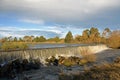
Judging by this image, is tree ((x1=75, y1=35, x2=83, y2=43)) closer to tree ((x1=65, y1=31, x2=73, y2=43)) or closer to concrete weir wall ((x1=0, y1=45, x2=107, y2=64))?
tree ((x1=65, y1=31, x2=73, y2=43))

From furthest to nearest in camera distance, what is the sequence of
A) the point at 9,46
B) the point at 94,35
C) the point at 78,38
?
the point at 78,38 → the point at 94,35 → the point at 9,46

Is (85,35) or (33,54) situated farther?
(85,35)

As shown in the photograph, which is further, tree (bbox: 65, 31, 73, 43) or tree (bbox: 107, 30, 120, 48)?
tree (bbox: 65, 31, 73, 43)

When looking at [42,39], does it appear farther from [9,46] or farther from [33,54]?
[33,54]

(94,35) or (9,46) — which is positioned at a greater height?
(94,35)

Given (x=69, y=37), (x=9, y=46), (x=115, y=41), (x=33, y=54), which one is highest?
(x=69, y=37)

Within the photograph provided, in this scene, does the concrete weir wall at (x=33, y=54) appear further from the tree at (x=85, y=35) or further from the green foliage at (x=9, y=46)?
the tree at (x=85, y=35)

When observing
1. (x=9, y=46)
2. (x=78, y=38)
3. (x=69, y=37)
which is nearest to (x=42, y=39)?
(x=69, y=37)

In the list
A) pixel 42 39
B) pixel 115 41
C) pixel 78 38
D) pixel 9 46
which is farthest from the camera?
pixel 78 38

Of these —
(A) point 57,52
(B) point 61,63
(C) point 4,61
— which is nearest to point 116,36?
(A) point 57,52

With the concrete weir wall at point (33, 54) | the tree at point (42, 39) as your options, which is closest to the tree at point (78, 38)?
the tree at point (42, 39)

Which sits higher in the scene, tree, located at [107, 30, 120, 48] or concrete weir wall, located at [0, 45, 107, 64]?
tree, located at [107, 30, 120, 48]

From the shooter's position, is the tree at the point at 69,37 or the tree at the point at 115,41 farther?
the tree at the point at 69,37

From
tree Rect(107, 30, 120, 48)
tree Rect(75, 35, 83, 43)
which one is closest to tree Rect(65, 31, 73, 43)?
tree Rect(75, 35, 83, 43)
